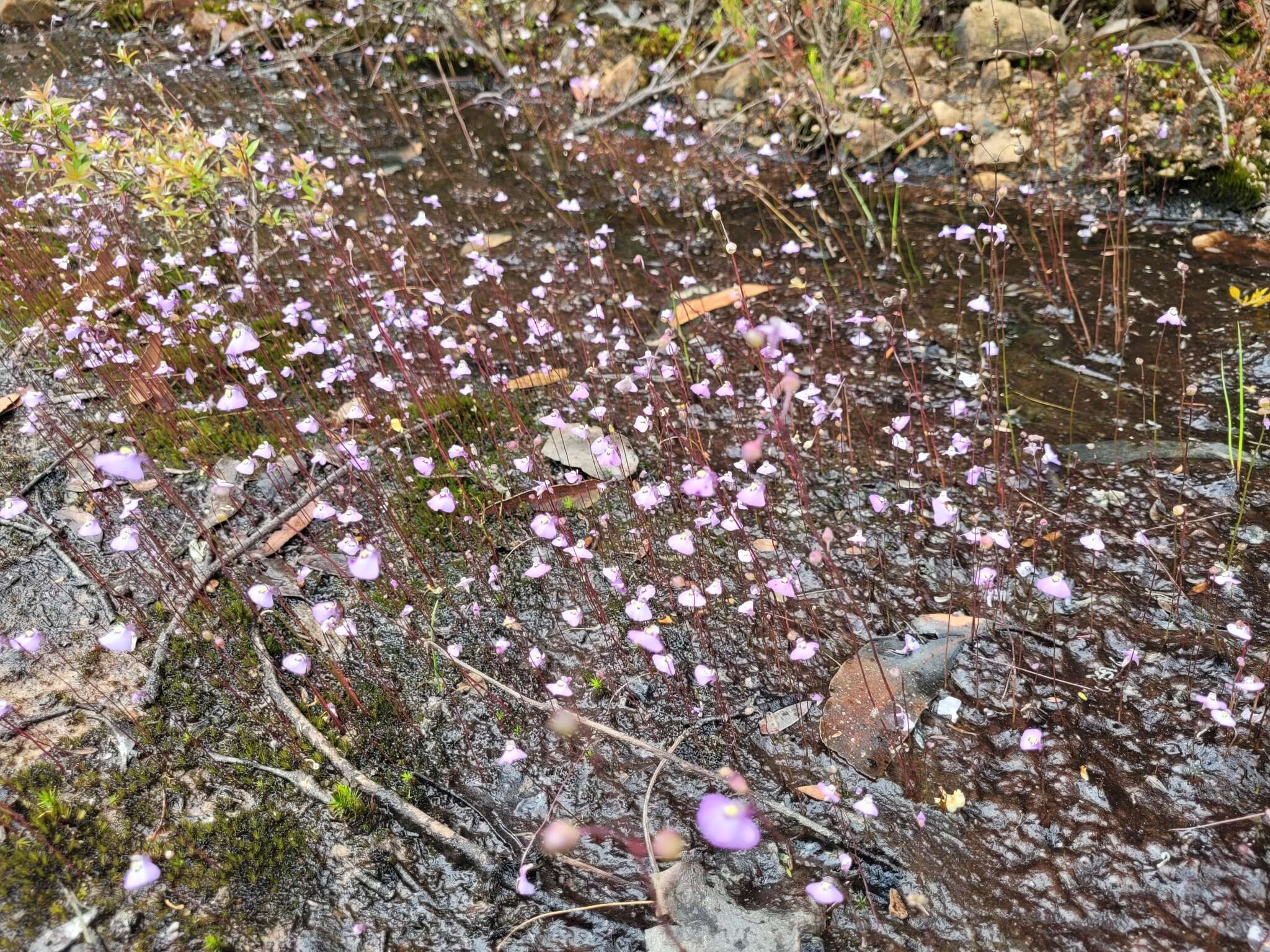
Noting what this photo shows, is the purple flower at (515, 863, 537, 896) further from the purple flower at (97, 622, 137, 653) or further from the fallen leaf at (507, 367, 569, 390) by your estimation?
the fallen leaf at (507, 367, 569, 390)

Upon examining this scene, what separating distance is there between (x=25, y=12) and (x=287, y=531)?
11660 millimetres

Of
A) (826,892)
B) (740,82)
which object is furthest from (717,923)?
(740,82)

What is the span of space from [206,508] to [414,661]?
4.72 feet

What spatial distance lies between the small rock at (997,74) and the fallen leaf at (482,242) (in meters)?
3.94

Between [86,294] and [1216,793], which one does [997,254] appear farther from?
[86,294]

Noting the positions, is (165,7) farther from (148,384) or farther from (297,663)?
(297,663)

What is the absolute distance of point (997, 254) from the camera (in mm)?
5137

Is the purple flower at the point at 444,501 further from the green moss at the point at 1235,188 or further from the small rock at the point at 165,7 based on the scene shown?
the small rock at the point at 165,7

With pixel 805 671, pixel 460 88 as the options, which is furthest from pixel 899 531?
pixel 460 88

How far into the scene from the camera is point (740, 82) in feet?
24.4

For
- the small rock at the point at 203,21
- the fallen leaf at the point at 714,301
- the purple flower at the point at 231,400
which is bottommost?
the fallen leaf at the point at 714,301

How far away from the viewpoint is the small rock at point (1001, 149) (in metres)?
5.92

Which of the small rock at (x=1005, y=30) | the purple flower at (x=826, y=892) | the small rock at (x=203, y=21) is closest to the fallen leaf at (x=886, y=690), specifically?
the purple flower at (x=826, y=892)

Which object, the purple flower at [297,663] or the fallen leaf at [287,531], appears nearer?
the purple flower at [297,663]
